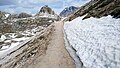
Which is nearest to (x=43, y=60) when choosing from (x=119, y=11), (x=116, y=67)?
(x=116, y=67)

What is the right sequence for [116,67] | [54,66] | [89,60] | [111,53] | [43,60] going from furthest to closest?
[43,60] → [54,66] → [89,60] → [111,53] → [116,67]

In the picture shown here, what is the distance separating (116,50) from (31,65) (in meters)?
8.19

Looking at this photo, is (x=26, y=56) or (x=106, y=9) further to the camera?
(x=106, y=9)

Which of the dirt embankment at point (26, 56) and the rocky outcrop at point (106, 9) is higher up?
the rocky outcrop at point (106, 9)

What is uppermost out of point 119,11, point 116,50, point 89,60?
point 119,11

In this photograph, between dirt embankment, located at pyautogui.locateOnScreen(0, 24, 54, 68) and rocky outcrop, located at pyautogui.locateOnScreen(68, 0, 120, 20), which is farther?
rocky outcrop, located at pyautogui.locateOnScreen(68, 0, 120, 20)

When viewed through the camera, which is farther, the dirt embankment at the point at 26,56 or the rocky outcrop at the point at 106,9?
the rocky outcrop at the point at 106,9

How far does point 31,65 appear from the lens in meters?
17.3

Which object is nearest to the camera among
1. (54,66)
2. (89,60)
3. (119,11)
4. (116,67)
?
(116,67)

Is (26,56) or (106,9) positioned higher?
(106,9)

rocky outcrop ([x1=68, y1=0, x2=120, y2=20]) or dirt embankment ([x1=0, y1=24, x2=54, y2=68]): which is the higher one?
rocky outcrop ([x1=68, y1=0, x2=120, y2=20])

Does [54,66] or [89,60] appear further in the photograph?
[54,66]

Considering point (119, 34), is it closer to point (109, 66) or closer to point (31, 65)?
point (109, 66)

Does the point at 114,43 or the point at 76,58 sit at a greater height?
the point at 114,43
